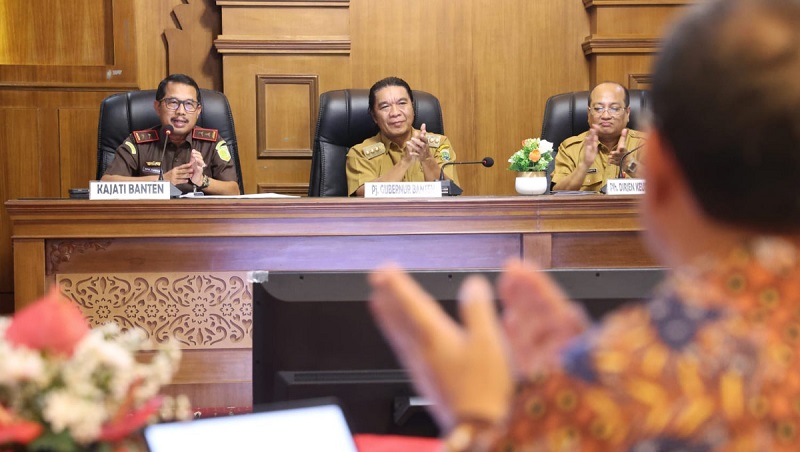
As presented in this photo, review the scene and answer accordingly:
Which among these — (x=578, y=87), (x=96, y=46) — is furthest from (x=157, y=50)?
(x=578, y=87)

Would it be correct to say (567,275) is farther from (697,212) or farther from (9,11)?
(9,11)

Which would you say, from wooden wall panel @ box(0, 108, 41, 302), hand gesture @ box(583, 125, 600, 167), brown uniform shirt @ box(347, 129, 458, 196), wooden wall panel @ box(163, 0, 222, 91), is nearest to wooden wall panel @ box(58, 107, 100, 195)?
wooden wall panel @ box(0, 108, 41, 302)

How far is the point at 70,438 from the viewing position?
21.0 inches

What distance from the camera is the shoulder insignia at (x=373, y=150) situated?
12.0 ft

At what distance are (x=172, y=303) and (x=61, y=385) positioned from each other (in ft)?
6.57

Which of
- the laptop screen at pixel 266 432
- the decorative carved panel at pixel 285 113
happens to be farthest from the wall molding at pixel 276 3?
the laptop screen at pixel 266 432

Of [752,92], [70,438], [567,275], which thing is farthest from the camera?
[567,275]

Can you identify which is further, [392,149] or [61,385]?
[392,149]

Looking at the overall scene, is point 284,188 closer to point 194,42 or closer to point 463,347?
A: point 194,42

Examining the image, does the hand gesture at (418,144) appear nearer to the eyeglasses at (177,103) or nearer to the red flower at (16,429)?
the eyeglasses at (177,103)

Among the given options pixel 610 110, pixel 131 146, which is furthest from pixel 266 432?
pixel 610 110

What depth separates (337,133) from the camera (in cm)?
368

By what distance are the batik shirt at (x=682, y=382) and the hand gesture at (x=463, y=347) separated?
2cm

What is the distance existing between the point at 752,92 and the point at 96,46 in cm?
419
